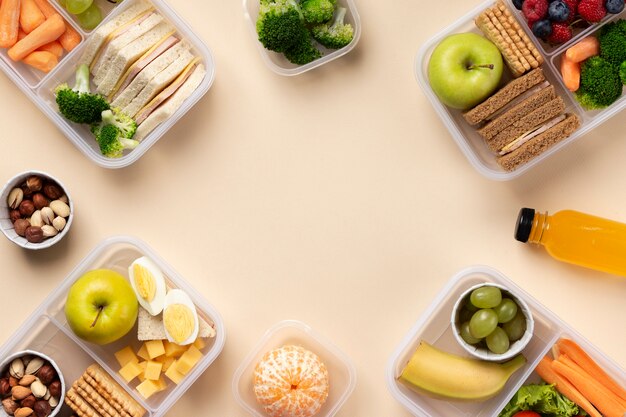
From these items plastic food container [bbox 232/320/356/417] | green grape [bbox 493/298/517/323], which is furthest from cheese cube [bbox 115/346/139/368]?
green grape [bbox 493/298/517/323]

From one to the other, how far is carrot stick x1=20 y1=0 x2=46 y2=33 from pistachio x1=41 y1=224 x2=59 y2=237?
488 mm

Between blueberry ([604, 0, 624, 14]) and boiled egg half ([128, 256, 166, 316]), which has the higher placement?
boiled egg half ([128, 256, 166, 316])

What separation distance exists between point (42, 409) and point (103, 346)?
204 mm

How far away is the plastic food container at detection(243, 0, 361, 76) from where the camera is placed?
6.09ft

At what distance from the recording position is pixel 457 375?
70.5 inches

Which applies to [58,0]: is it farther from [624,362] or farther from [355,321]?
[624,362]

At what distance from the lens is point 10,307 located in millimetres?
1914

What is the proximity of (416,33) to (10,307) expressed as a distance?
1.24 meters

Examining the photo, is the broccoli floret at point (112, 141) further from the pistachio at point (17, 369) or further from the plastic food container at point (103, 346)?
the pistachio at point (17, 369)

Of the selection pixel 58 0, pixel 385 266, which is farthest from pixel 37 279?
pixel 385 266

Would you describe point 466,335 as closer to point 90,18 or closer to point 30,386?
point 30,386

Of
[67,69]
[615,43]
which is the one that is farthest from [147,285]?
[615,43]

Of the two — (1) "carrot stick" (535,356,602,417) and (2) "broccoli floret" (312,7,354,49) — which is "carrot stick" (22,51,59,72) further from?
(1) "carrot stick" (535,356,602,417)

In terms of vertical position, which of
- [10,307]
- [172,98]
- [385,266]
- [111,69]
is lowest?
[385,266]
